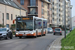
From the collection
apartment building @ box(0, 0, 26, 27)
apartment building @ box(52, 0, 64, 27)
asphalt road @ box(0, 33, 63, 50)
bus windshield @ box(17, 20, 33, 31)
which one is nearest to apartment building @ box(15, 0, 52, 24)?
apartment building @ box(0, 0, 26, 27)

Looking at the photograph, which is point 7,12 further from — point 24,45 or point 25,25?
point 24,45

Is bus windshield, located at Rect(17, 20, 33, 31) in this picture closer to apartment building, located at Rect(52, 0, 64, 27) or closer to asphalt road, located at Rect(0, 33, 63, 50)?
asphalt road, located at Rect(0, 33, 63, 50)

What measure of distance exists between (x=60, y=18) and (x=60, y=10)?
445cm

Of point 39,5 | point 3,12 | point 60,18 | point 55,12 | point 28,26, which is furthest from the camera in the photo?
point 60,18

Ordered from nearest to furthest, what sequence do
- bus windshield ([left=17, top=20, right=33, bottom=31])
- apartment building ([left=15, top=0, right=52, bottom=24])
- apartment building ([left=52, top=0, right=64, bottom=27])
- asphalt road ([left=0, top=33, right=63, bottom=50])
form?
1. asphalt road ([left=0, top=33, right=63, bottom=50])
2. bus windshield ([left=17, top=20, right=33, bottom=31])
3. apartment building ([left=15, top=0, right=52, bottom=24])
4. apartment building ([left=52, top=0, right=64, bottom=27])

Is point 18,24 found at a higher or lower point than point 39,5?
lower

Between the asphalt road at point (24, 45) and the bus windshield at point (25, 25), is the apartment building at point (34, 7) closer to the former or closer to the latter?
the bus windshield at point (25, 25)

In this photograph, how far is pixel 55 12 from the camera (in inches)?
4198

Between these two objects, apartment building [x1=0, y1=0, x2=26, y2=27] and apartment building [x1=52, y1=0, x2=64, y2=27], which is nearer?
apartment building [x1=0, y1=0, x2=26, y2=27]

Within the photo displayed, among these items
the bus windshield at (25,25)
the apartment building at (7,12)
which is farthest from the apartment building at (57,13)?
the bus windshield at (25,25)

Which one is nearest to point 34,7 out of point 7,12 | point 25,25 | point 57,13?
point 7,12

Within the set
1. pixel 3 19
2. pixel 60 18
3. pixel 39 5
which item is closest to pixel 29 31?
pixel 3 19

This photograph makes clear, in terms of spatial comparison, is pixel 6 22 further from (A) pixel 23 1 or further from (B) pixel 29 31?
(A) pixel 23 1

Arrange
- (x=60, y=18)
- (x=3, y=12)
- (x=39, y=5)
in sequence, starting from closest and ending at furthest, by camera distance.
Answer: (x=3, y=12), (x=39, y=5), (x=60, y=18)
